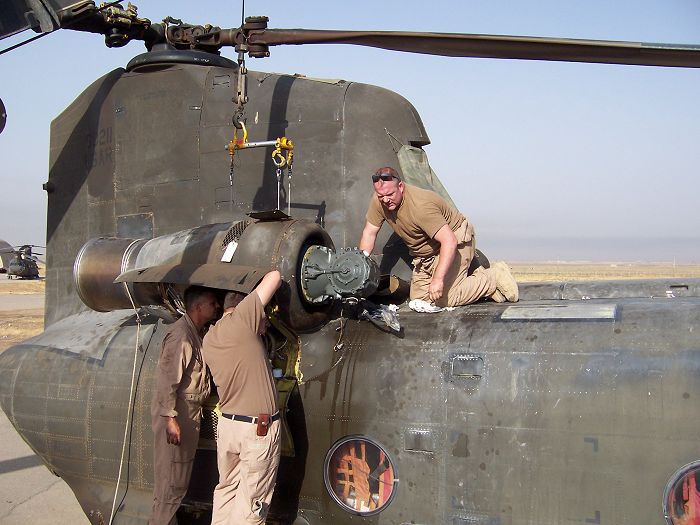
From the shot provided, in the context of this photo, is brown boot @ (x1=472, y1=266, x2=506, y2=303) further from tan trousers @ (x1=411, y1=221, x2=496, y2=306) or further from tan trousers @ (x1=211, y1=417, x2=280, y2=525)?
tan trousers @ (x1=211, y1=417, x2=280, y2=525)

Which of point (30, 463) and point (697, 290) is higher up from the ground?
point (697, 290)

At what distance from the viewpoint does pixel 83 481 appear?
4.86 metres

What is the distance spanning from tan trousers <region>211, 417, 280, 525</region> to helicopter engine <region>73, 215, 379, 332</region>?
706 mm

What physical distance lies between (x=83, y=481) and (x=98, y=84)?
3.14 metres

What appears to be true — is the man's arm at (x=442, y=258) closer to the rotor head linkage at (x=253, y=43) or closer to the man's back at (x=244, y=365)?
the man's back at (x=244, y=365)

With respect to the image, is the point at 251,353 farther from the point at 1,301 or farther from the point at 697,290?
the point at 1,301

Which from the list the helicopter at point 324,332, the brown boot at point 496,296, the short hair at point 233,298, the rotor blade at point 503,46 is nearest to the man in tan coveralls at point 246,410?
the short hair at point 233,298

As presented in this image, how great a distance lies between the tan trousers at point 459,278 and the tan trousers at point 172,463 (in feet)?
5.06

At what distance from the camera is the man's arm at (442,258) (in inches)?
166

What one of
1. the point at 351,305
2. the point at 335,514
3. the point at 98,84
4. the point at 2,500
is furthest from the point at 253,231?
the point at 2,500

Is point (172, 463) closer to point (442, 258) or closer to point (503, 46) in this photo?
point (442, 258)

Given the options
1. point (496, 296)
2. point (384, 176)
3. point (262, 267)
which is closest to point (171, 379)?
point (262, 267)

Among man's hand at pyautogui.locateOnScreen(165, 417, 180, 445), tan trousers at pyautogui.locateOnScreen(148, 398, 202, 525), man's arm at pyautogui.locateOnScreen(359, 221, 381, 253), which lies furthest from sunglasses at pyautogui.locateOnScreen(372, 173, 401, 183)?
man's hand at pyautogui.locateOnScreen(165, 417, 180, 445)

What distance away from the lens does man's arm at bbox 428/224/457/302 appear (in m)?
4.21
